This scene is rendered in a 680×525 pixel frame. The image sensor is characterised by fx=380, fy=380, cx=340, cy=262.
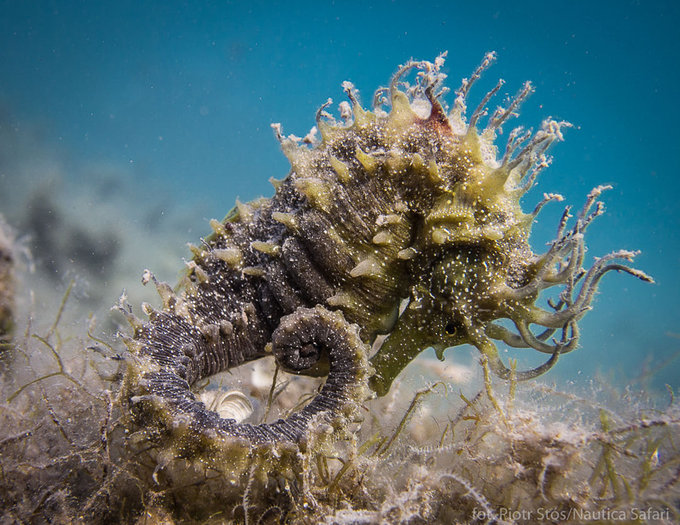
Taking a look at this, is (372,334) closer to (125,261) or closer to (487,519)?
(487,519)

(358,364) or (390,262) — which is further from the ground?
(390,262)

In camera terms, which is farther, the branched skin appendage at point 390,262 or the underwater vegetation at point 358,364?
the branched skin appendage at point 390,262

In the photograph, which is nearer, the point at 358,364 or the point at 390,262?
the point at 358,364

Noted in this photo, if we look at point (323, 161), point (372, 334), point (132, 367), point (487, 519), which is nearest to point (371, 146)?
point (323, 161)
